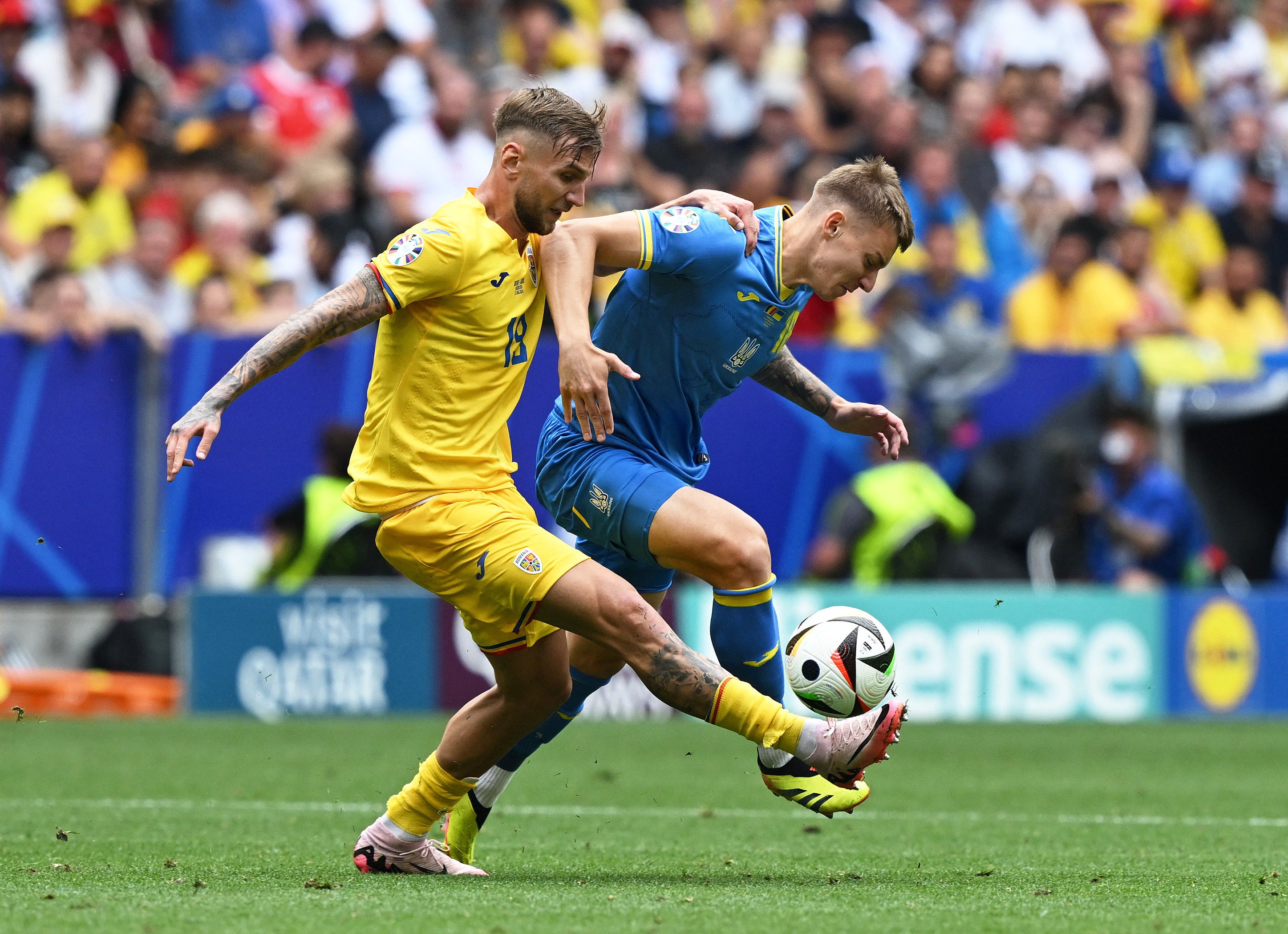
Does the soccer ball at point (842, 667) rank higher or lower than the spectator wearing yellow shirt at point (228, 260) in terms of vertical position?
lower

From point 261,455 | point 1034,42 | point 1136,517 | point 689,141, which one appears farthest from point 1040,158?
point 261,455

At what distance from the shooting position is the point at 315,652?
11648 mm

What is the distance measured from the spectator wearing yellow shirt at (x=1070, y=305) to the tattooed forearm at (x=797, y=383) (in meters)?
8.07

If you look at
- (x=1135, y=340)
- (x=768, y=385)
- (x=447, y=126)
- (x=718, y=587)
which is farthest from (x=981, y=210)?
(x=718, y=587)

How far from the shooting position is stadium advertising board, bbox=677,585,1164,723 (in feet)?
39.3

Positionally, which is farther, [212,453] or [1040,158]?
[1040,158]

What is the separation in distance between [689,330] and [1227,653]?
778cm

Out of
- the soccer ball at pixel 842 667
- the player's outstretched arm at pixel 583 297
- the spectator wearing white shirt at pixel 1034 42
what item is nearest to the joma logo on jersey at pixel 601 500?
the player's outstretched arm at pixel 583 297

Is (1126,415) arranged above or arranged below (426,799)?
above

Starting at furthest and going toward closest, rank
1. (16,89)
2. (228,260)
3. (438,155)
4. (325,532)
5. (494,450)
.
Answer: (438,155)
(16,89)
(228,260)
(325,532)
(494,450)

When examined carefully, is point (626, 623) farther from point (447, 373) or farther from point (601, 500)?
point (447, 373)

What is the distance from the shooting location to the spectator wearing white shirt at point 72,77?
13.7 metres

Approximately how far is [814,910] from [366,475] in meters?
1.74

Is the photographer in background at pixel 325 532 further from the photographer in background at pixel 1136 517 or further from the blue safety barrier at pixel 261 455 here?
the photographer in background at pixel 1136 517
